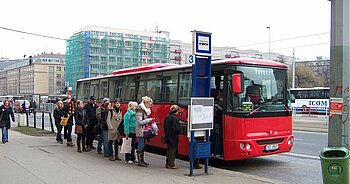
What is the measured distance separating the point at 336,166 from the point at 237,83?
13.0 feet

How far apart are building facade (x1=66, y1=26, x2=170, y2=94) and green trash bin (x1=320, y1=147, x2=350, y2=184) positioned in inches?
2095

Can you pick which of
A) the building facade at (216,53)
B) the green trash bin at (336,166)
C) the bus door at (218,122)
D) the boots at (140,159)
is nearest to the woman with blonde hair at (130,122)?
the boots at (140,159)

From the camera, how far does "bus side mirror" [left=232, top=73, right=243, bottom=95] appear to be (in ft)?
33.7

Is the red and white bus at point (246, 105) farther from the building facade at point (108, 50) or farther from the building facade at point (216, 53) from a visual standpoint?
the building facade at point (216, 53)

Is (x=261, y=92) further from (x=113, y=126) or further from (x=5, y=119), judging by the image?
(x=5, y=119)

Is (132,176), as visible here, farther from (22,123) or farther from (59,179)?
(22,123)

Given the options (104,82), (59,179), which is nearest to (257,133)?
(59,179)

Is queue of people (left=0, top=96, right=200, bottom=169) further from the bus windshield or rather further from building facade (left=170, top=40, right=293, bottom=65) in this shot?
building facade (left=170, top=40, right=293, bottom=65)

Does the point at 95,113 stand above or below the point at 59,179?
above

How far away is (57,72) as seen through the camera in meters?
119

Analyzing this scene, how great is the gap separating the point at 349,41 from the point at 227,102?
4371mm

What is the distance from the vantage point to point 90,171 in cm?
978

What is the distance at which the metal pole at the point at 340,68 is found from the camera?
22.6ft

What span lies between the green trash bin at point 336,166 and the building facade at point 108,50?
5322 cm
